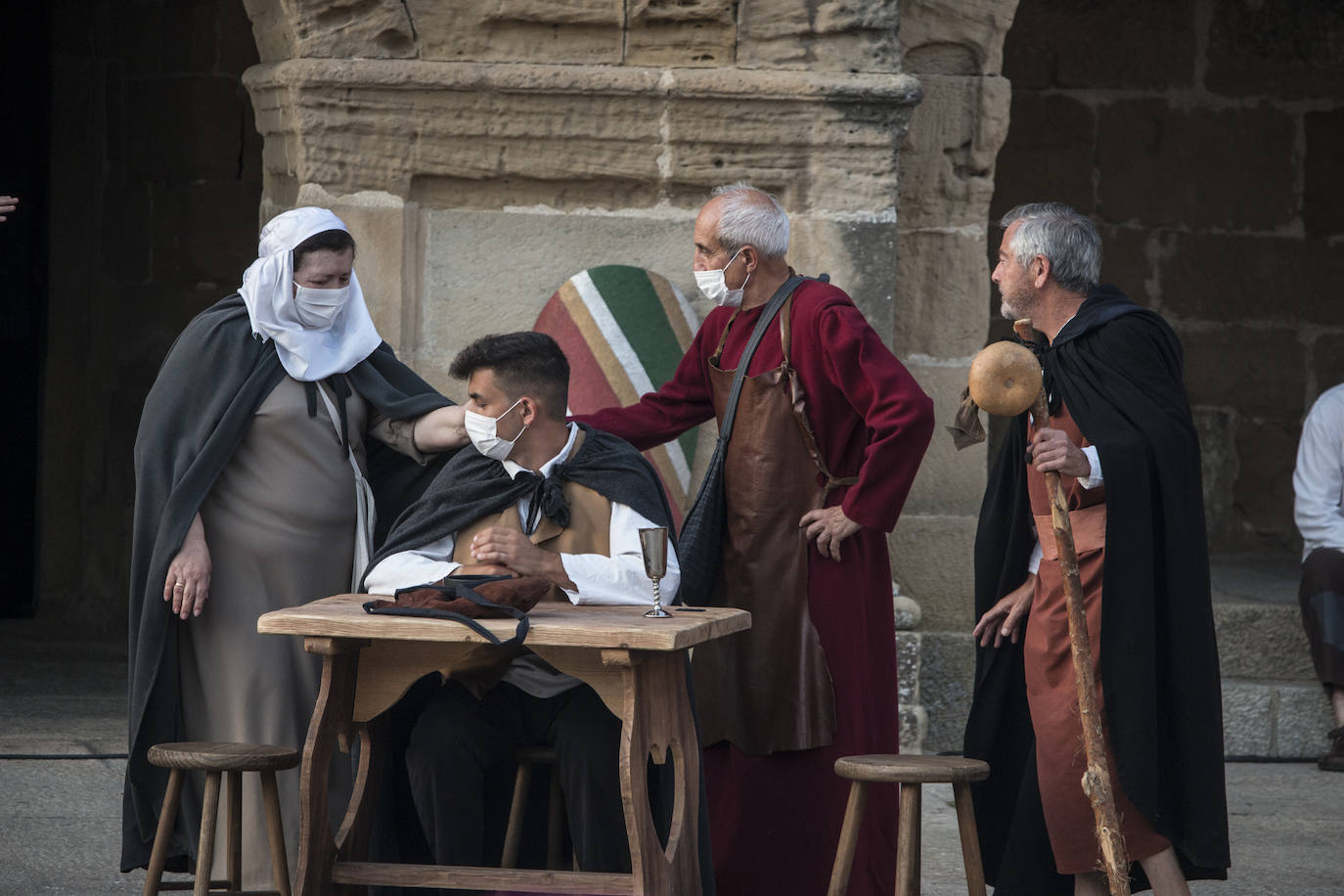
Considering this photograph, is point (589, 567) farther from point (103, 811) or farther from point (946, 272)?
point (946, 272)

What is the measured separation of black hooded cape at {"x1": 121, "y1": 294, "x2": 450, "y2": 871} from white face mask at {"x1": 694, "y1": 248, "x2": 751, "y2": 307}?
94 centimetres

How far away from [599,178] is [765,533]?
1.69 metres

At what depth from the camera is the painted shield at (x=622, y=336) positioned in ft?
16.5

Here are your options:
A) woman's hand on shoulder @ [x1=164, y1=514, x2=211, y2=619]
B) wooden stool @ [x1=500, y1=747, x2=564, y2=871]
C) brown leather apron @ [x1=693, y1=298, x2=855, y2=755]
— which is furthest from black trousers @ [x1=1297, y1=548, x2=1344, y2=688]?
woman's hand on shoulder @ [x1=164, y1=514, x2=211, y2=619]

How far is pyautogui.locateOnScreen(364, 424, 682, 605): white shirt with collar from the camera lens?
3518 millimetres

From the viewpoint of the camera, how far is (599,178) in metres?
5.28

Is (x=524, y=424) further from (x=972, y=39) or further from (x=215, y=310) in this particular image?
(x=972, y=39)

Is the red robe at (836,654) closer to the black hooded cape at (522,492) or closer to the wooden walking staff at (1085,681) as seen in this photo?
the black hooded cape at (522,492)

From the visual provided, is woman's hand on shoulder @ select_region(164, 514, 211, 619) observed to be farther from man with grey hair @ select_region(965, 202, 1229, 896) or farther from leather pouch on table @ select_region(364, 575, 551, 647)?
man with grey hair @ select_region(965, 202, 1229, 896)

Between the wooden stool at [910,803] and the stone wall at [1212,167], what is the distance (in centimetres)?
436

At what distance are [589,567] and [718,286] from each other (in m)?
0.81

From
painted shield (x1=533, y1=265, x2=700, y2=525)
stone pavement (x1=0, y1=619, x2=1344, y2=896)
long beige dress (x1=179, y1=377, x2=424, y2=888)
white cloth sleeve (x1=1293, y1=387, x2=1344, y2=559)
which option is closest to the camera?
long beige dress (x1=179, y1=377, x2=424, y2=888)

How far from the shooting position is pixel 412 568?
3.62 metres

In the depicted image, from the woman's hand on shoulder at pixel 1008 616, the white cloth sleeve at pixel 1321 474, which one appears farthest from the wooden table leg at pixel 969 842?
the white cloth sleeve at pixel 1321 474
